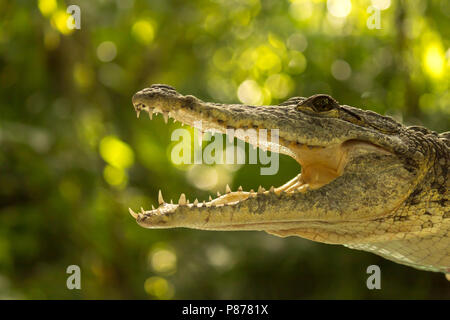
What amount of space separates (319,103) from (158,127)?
14.0 feet

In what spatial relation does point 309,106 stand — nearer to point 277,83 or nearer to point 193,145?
point 193,145

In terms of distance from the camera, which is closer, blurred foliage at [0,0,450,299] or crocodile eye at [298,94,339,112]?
crocodile eye at [298,94,339,112]

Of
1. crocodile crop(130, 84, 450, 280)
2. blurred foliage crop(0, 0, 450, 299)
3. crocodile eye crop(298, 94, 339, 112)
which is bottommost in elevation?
crocodile crop(130, 84, 450, 280)

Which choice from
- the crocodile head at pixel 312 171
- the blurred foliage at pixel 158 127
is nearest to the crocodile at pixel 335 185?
the crocodile head at pixel 312 171

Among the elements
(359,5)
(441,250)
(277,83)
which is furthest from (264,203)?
(359,5)

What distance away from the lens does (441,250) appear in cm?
185

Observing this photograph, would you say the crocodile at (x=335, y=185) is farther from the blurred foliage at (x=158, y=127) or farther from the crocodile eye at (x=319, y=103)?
the blurred foliage at (x=158, y=127)

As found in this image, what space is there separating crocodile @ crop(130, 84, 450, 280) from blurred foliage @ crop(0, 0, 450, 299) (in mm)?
2879

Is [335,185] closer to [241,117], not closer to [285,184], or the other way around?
[285,184]

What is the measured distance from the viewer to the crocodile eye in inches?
72.4

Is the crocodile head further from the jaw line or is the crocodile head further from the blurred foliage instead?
the blurred foliage

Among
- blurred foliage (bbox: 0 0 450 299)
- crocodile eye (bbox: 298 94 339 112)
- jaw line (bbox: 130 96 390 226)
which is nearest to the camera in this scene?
jaw line (bbox: 130 96 390 226)

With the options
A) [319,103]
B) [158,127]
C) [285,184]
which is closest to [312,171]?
[285,184]

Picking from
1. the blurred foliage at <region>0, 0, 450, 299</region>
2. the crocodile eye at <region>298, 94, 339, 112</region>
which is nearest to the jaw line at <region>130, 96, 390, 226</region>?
the crocodile eye at <region>298, 94, 339, 112</region>
